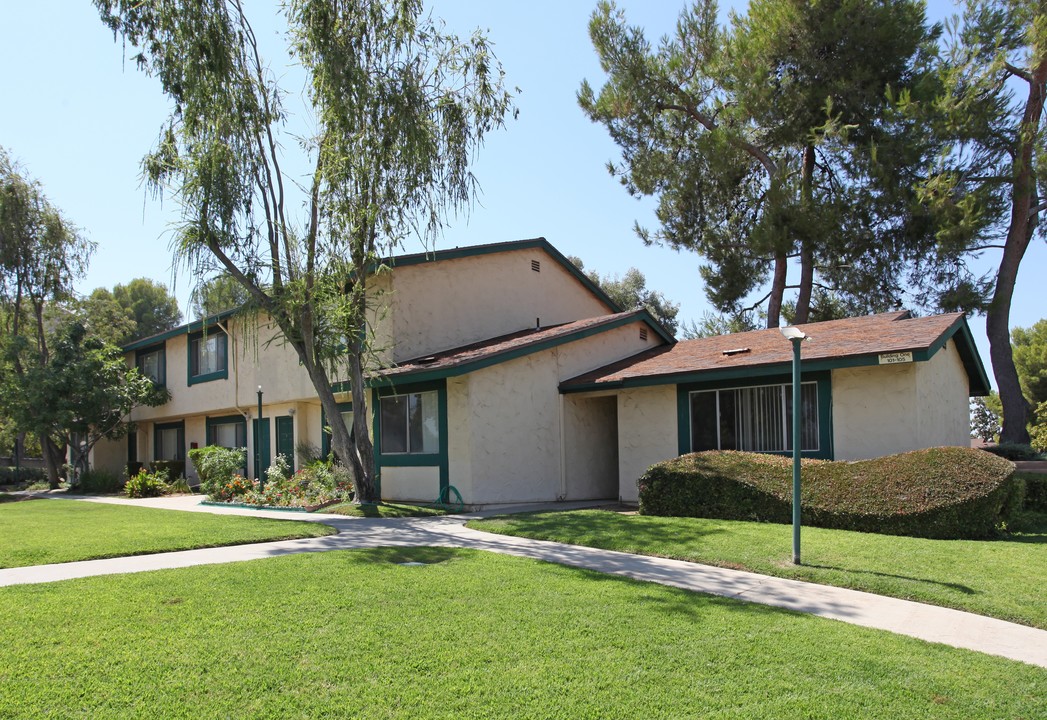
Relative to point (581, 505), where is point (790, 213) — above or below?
above

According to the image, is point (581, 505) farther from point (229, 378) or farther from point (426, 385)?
point (229, 378)

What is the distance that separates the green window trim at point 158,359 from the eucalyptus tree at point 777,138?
17.7m

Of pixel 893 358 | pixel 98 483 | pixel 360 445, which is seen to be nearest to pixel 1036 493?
pixel 893 358

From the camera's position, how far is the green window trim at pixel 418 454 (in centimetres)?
1677

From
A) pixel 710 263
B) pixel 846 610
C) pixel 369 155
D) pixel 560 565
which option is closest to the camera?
pixel 846 610

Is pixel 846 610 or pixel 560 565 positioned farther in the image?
pixel 560 565

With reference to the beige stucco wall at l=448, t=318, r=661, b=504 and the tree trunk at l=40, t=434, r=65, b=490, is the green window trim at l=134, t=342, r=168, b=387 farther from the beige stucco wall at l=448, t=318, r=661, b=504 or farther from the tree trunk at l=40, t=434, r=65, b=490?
the beige stucco wall at l=448, t=318, r=661, b=504

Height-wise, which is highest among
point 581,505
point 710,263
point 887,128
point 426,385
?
point 887,128

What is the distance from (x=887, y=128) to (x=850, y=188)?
1868 mm

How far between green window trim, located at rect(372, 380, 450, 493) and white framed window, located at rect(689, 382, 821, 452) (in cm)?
518

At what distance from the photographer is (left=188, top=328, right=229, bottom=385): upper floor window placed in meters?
25.0

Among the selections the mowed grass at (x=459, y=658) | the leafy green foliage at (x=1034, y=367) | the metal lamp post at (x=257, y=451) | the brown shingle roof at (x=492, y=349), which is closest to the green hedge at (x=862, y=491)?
the brown shingle roof at (x=492, y=349)

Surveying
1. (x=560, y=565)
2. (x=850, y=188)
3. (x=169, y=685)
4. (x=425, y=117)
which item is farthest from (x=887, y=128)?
(x=169, y=685)

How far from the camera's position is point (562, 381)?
17734 mm
